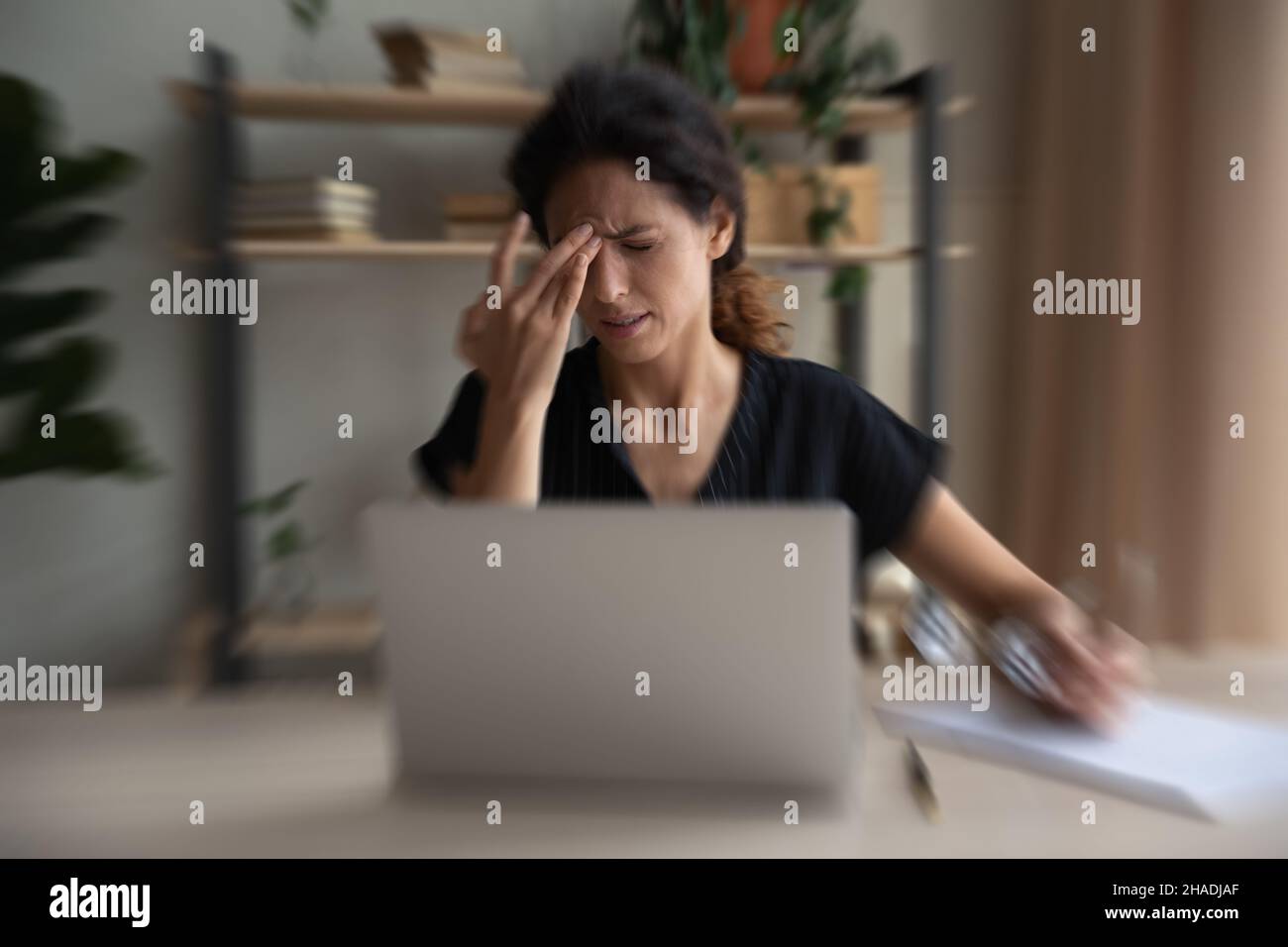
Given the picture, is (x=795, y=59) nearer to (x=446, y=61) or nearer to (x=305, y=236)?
(x=446, y=61)

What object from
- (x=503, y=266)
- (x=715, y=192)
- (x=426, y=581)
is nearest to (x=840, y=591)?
(x=426, y=581)

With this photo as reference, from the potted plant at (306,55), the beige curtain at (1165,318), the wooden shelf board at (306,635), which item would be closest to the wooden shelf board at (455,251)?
the beige curtain at (1165,318)

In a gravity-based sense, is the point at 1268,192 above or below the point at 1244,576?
above

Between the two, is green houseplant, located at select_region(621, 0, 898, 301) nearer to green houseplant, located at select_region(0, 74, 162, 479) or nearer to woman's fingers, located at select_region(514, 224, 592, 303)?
woman's fingers, located at select_region(514, 224, 592, 303)

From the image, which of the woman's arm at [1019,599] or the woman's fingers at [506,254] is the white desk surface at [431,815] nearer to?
the woman's arm at [1019,599]

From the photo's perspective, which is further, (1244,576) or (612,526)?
(1244,576)

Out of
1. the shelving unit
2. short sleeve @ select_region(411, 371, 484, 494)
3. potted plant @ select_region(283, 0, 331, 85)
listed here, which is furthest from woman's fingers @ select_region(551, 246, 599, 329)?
potted plant @ select_region(283, 0, 331, 85)

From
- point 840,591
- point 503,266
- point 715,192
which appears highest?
point 715,192

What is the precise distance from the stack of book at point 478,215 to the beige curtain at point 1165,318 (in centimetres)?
135

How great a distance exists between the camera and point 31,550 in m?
2.71

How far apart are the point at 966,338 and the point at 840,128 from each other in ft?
2.49

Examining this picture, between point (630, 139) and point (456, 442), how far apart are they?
1.68ft
